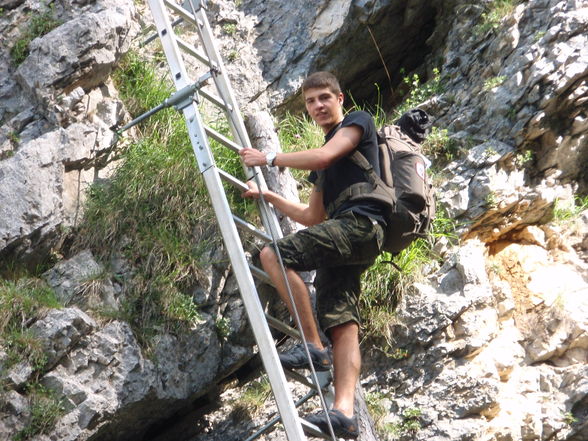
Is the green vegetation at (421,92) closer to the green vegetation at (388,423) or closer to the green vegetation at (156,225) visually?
the green vegetation at (156,225)

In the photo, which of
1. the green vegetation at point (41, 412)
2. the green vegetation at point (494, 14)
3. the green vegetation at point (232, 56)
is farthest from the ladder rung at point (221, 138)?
the green vegetation at point (494, 14)

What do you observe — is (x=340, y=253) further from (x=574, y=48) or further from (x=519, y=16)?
(x=519, y=16)

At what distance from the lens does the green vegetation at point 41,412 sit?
6.32 metres

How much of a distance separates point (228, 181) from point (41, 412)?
2101mm

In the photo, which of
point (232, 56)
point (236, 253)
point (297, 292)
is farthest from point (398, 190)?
point (232, 56)

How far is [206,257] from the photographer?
7.51 m

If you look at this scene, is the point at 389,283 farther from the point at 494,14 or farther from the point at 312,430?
the point at 494,14

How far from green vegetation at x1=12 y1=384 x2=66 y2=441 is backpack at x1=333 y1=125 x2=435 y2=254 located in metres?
2.48

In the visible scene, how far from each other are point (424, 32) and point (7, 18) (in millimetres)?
4564

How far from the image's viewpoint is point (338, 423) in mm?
5312

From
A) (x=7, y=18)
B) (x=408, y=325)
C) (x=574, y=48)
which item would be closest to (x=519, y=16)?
(x=574, y=48)

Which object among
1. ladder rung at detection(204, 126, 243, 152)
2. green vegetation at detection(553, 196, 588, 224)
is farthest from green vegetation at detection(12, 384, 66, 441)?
green vegetation at detection(553, 196, 588, 224)

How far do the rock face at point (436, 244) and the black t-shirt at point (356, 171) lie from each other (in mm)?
1819

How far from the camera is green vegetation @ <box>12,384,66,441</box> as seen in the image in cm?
632
